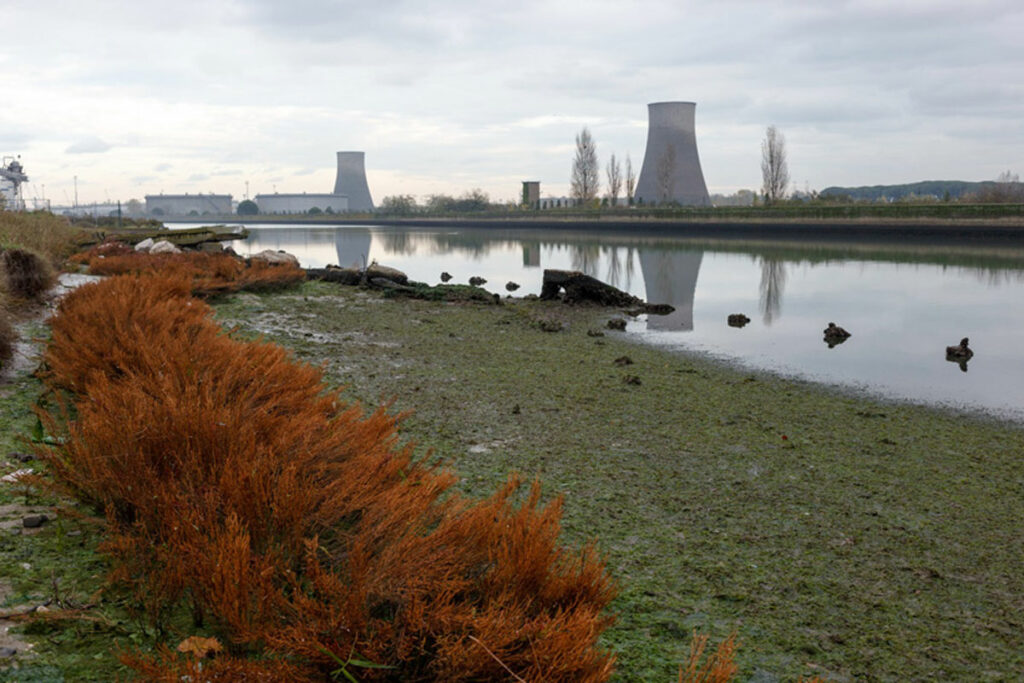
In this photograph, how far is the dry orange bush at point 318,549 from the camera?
1908 millimetres

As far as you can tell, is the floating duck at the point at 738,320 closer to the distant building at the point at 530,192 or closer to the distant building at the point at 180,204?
the distant building at the point at 530,192

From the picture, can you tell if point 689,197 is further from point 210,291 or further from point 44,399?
point 44,399

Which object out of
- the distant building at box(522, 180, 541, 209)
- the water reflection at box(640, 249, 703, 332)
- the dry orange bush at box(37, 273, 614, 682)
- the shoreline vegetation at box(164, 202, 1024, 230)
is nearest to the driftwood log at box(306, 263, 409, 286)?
the water reflection at box(640, 249, 703, 332)

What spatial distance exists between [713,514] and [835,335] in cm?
860

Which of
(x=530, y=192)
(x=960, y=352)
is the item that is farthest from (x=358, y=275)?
(x=530, y=192)

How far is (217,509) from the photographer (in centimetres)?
263

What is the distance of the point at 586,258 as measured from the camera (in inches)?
1188

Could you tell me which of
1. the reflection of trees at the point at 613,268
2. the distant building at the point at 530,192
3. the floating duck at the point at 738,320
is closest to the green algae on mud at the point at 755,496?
the floating duck at the point at 738,320

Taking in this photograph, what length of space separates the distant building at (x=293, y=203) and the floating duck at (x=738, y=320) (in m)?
113

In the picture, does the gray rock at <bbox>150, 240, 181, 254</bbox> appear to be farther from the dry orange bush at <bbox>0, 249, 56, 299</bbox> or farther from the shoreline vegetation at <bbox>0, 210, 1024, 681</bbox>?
the shoreline vegetation at <bbox>0, 210, 1024, 681</bbox>

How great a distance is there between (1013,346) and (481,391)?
28.8ft

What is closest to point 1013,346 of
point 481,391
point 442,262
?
point 481,391

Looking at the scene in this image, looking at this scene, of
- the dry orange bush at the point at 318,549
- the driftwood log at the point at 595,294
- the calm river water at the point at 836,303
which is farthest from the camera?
the driftwood log at the point at 595,294

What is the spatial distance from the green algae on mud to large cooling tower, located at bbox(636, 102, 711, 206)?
52365mm
